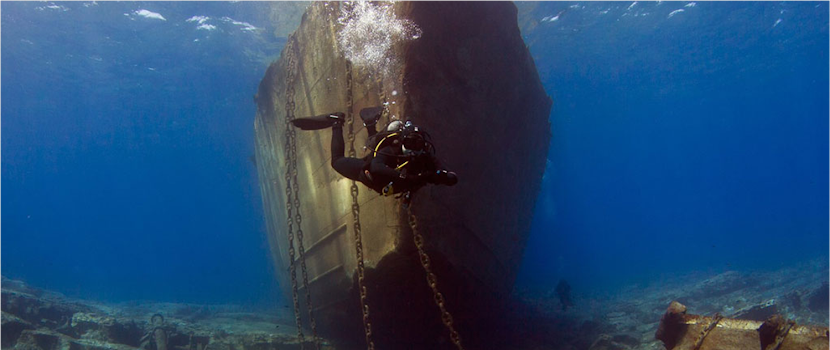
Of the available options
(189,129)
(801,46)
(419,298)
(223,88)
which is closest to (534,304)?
(419,298)

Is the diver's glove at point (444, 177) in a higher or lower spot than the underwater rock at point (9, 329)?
lower

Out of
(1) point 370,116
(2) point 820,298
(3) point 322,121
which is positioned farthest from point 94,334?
(2) point 820,298

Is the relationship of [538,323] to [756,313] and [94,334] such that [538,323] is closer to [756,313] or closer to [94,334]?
[756,313]

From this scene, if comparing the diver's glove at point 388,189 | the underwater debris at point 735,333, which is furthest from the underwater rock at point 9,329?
the underwater debris at point 735,333

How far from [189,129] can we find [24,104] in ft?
45.9

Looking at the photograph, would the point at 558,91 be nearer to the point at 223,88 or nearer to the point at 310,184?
the point at 223,88

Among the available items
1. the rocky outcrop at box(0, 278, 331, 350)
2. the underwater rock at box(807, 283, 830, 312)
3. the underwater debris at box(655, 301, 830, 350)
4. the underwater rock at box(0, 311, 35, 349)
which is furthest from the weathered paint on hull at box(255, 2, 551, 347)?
the underwater rock at box(807, 283, 830, 312)

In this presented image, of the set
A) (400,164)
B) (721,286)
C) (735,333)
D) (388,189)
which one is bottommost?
(735,333)

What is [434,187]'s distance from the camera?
5457 millimetres

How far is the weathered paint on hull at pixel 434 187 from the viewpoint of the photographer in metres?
5.39

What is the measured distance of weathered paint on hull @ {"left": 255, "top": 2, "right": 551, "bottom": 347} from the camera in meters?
5.39

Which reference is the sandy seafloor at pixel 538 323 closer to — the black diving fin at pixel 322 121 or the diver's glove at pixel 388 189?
the black diving fin at pixel 322 121

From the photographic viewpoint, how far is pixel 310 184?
6871 millimetres

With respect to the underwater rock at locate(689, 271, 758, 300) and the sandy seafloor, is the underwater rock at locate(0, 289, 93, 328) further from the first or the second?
the underwater rock at locate(689, 271, 758, 300)
